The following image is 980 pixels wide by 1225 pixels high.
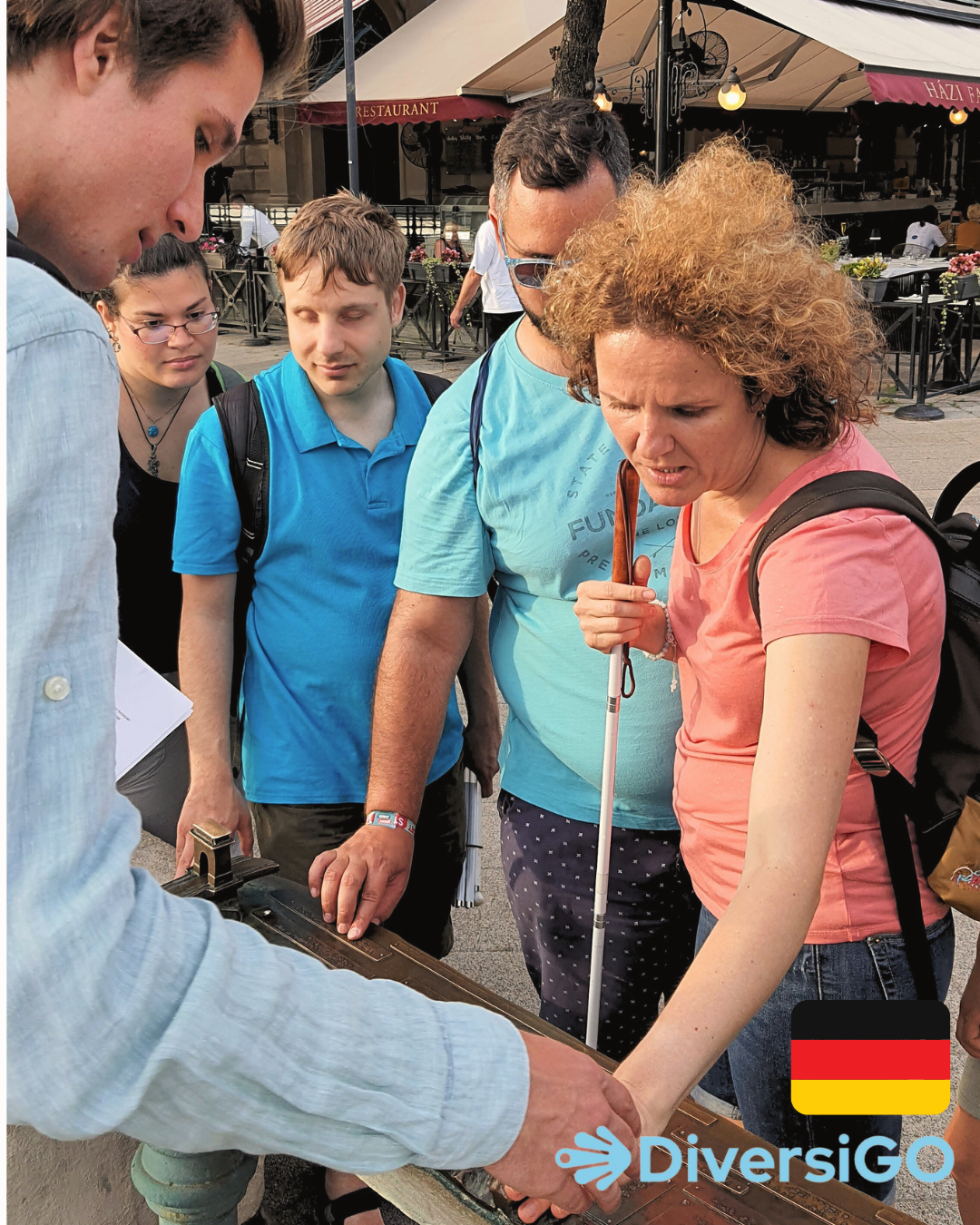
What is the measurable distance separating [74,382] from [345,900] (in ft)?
3.42

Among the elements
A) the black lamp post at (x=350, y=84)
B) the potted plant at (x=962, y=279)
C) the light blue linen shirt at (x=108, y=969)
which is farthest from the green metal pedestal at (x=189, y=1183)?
the potted plant at (x=962, y=279)

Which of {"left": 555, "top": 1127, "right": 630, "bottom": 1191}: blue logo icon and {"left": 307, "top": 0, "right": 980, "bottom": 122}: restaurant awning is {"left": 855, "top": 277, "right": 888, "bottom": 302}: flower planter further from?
{"left": 555, "top": 1127, "right": 630, "bottom": 1191}: blue logo icon

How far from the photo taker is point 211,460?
8.46ft

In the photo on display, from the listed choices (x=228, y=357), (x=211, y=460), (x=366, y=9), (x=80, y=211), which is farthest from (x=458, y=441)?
(x=366, y=9)

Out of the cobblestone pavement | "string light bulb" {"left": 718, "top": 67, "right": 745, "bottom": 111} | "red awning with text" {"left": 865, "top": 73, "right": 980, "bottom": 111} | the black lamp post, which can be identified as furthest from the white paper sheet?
Answer: "red awning with text" {"left": 865, "top": 73, "right": 980, "bottom": 111}

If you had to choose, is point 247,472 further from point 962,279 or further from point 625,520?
point 962,279

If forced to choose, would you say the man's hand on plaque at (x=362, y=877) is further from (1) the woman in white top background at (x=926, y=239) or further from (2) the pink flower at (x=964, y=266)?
(1) the woman in white top background at (x=926, y=239)

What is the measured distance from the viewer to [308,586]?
2580 mm

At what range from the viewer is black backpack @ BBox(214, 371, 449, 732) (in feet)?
8.41

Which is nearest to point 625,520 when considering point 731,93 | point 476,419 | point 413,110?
point 476,419

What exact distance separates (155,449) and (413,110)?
13.2m

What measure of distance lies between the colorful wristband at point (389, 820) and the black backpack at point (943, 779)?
2.89 ft

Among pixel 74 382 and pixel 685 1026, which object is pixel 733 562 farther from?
pixel 74 382

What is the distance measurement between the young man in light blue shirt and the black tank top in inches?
66.3
